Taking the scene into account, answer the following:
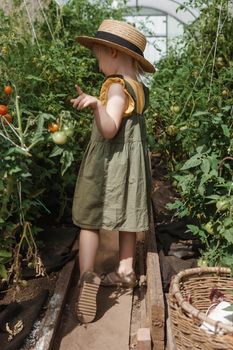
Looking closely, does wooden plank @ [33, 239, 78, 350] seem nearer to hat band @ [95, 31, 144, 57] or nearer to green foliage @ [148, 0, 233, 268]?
green foliage @ [148, 0, 233, 268]

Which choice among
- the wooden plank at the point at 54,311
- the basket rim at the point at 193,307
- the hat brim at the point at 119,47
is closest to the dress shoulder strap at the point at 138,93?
the hat brim at the point at 119,47

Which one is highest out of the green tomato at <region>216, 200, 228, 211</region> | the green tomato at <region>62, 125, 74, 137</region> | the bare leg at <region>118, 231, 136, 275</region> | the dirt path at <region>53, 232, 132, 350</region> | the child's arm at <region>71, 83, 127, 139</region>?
the child's arm at <region>71, 83, 127, 139</region>

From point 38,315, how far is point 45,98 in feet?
3.94

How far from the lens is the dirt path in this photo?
82.7 inches

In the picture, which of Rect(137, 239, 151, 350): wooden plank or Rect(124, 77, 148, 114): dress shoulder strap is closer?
Rect(137, 239, 151, 350): wooden plank

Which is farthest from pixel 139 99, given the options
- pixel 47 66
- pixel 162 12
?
pixel 162 12

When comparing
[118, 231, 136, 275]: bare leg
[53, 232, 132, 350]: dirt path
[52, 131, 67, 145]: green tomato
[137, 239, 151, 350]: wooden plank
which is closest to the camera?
[52, 131, 67, 145]: green tomato

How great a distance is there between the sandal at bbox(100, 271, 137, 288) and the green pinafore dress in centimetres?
29

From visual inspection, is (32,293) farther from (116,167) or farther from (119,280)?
(116,167)

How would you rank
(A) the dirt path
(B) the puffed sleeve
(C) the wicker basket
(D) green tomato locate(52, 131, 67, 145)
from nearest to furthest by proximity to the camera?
(C) the wicker basket, (D) green tomato locate(52, 131, 67, 145), (A) the dirt path, (B) the puffed sleeve

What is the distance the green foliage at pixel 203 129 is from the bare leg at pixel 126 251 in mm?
314

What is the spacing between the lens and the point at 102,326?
2.21m

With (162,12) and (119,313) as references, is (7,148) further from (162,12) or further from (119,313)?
(162,12)

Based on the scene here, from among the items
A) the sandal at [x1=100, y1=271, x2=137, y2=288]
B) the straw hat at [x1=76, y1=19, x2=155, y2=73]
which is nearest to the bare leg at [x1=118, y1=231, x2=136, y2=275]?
the sandal at [x1=100, y1=271, x2=137, y2=288]
